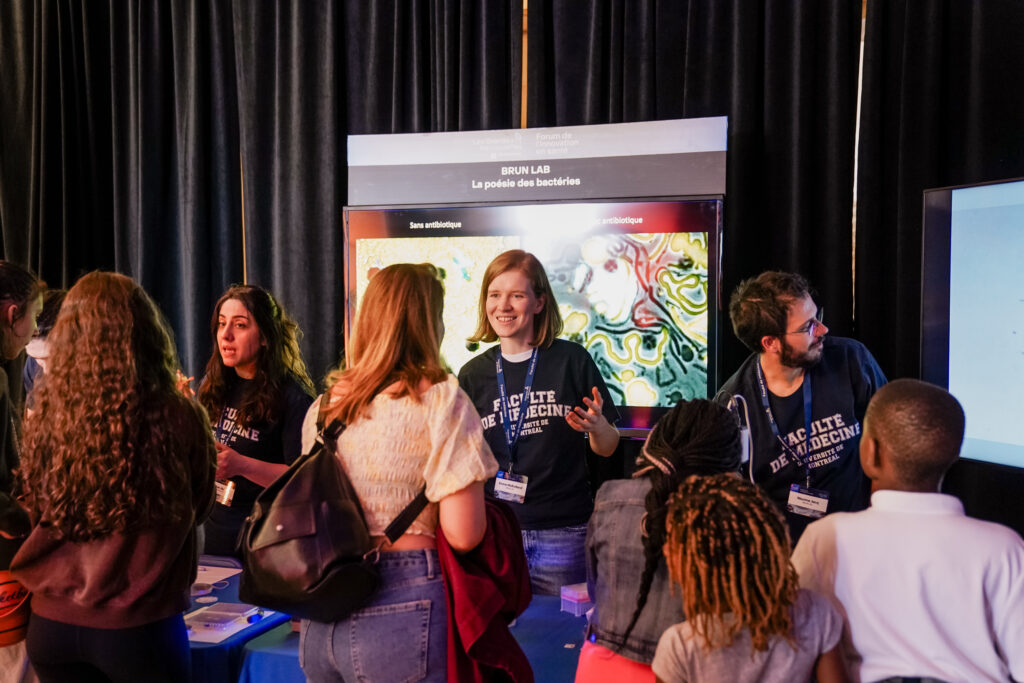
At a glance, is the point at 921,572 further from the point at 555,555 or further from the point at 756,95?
the point at 756,95

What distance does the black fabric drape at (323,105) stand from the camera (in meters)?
3.96

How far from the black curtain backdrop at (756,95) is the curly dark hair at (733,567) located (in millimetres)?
1880

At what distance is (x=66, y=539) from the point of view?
1630 mm

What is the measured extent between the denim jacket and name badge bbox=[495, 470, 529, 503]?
88cm

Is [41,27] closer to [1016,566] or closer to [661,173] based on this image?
[661,173]

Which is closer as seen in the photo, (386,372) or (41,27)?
(386,372)

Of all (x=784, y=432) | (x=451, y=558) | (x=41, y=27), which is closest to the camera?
(x=451, y=558)

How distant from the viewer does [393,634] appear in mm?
1509

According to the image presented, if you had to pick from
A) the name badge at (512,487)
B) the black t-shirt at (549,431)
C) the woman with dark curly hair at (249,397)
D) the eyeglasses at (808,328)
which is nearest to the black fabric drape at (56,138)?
the woman with dark curly hair at (249,397)

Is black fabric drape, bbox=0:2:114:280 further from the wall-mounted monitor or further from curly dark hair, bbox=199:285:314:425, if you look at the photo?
the wall-mounted monitor

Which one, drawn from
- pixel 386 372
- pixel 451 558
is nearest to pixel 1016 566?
pixel 451 558

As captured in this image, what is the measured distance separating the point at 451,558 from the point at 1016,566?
0.99 m

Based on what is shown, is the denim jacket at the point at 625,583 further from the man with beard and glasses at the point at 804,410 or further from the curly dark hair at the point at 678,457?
the man with beard and glasses at the point at 804,410

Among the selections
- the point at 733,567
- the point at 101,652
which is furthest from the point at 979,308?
the point at 101,652
